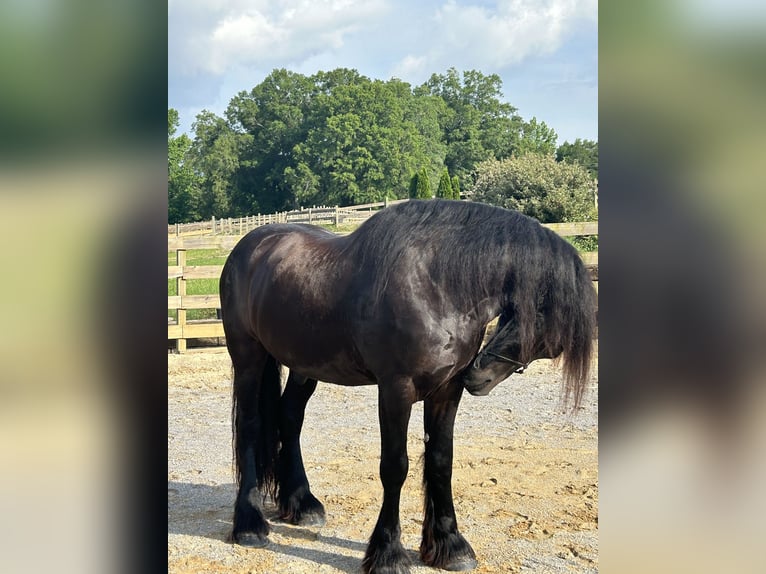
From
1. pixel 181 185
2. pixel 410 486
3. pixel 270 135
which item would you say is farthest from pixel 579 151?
pixel 410 486

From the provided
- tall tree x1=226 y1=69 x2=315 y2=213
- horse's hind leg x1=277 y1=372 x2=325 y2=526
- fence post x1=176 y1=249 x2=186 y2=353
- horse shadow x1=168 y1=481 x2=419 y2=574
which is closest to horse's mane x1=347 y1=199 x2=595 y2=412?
horse's hind leg x1=277 y1=372 x2=325 y2=526

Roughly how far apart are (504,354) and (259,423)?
1661mm

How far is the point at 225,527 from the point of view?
395 centimetres

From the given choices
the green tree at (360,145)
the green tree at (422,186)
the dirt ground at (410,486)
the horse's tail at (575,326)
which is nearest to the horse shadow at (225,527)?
the dirt ground at (410,486)

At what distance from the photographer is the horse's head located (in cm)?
297

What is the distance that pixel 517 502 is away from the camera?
13.9 feet

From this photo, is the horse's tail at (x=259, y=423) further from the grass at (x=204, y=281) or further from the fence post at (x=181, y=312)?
the grass at (x=204, y=281)

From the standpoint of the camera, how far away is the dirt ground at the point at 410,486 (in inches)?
138
